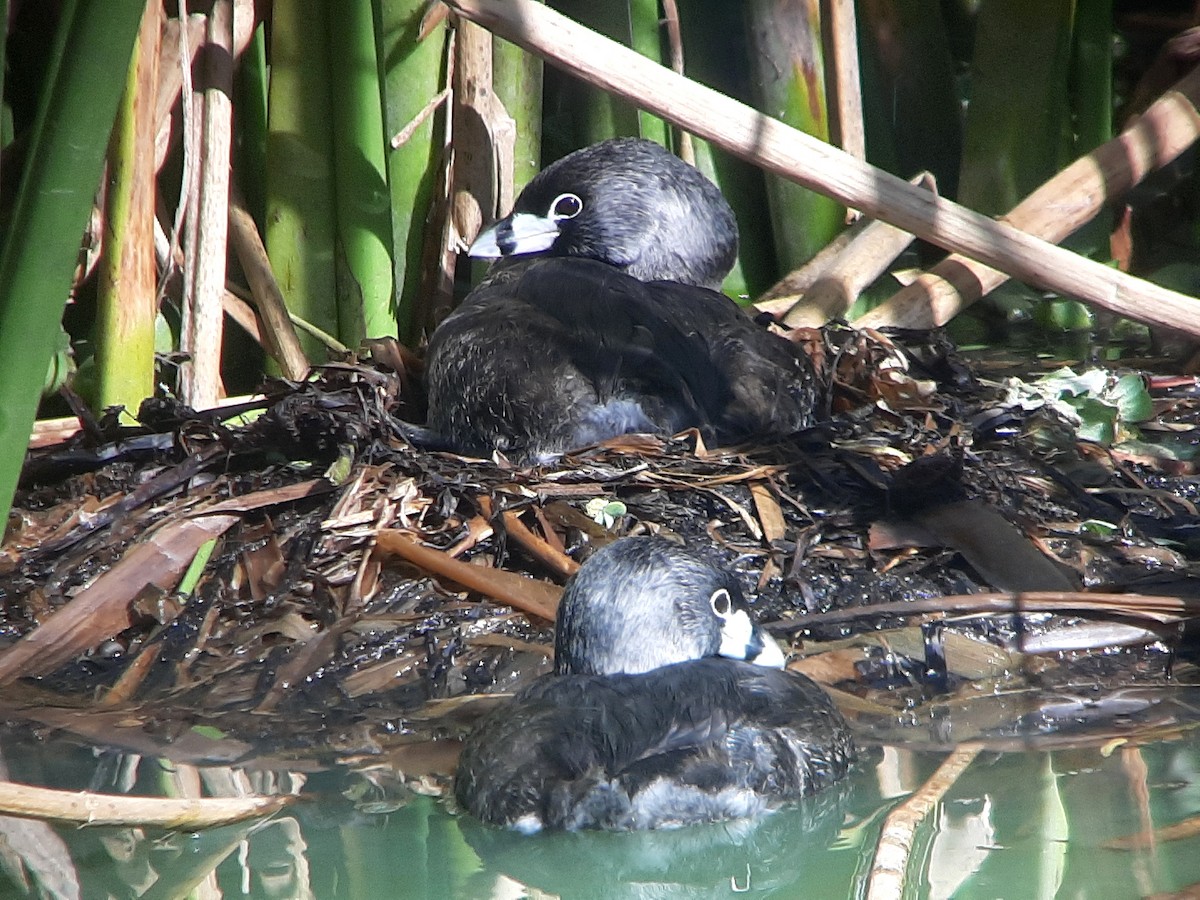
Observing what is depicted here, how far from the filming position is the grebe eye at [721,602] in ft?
9.20

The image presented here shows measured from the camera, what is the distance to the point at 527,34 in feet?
9.51

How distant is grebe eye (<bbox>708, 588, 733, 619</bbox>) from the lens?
2805mm

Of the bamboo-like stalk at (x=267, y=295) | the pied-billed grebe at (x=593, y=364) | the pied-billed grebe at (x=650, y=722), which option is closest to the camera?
the pied-billed grebe at (x=650, y=722)

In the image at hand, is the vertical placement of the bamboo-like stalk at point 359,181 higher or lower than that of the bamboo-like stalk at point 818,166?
higher

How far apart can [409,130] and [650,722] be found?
2502 mm

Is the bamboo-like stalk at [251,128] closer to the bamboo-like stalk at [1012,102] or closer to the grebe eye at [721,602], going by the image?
the bamboo-like stalk at [1012,102]

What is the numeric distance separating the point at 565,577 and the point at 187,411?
1208 mm

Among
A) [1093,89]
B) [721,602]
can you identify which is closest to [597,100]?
[1093,89]

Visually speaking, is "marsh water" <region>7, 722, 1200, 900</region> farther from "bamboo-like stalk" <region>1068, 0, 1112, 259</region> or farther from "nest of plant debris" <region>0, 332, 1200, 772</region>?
"bamboo-like stalk" <region>1068, 0, 1112, 259</region>

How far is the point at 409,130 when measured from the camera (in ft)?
14.6

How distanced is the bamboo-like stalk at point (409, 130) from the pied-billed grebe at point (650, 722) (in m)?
2.11

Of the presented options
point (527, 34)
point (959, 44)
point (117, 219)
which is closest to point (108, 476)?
point (117, 219)

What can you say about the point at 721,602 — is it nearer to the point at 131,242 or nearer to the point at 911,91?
the point at 131,242

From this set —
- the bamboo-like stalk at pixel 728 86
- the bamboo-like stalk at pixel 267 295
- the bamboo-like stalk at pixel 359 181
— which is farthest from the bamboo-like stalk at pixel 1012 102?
the bamboo-like stalk at pixel 267 295
